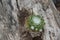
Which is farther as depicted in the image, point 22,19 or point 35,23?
point 22,19

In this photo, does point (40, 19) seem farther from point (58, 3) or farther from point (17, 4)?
point (58, 3)

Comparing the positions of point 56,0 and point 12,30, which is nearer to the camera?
point 12,30

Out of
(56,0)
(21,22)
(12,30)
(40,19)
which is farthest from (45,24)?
(56,0)
